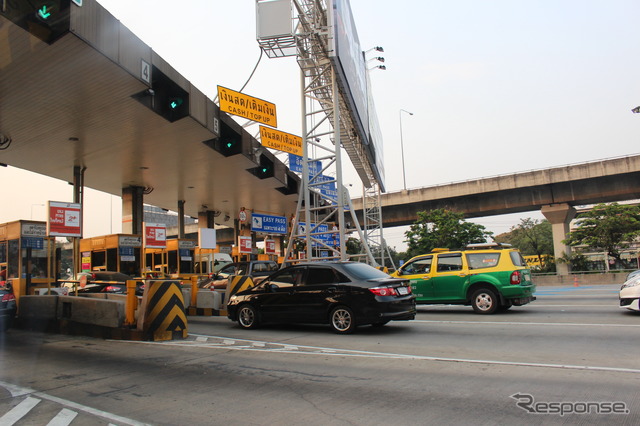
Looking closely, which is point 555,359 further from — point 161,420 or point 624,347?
point 161,420

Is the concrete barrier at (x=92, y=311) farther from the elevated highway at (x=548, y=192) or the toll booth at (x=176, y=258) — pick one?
the elevated highway at (x=548, y=192)

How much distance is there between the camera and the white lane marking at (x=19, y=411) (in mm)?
4891

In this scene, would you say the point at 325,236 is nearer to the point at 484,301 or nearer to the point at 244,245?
the point at 244,245

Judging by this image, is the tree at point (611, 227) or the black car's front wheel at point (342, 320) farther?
the tree at point (611, 227)

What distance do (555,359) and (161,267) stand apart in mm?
23193

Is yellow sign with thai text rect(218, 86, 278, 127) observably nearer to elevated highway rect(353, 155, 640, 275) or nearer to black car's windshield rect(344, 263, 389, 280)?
black car's windshield rect(344, 263, 389, 280)

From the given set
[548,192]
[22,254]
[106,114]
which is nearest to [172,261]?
[106,114]

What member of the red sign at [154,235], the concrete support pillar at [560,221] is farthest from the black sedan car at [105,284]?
the concrete support pillar at [560,221]

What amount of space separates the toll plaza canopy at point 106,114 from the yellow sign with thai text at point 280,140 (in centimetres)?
59

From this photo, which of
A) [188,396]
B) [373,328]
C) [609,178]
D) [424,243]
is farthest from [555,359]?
[609,178]

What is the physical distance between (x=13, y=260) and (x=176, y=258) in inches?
526

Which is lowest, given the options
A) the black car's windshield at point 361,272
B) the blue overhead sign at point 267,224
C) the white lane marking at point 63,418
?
the white lane marking at point 63,418

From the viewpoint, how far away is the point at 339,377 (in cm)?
634

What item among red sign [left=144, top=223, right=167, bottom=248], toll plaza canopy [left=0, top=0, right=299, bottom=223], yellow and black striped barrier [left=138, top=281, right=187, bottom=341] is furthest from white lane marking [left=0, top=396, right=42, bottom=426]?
red sign [left=144, top=223, right=167, bottom=248]
